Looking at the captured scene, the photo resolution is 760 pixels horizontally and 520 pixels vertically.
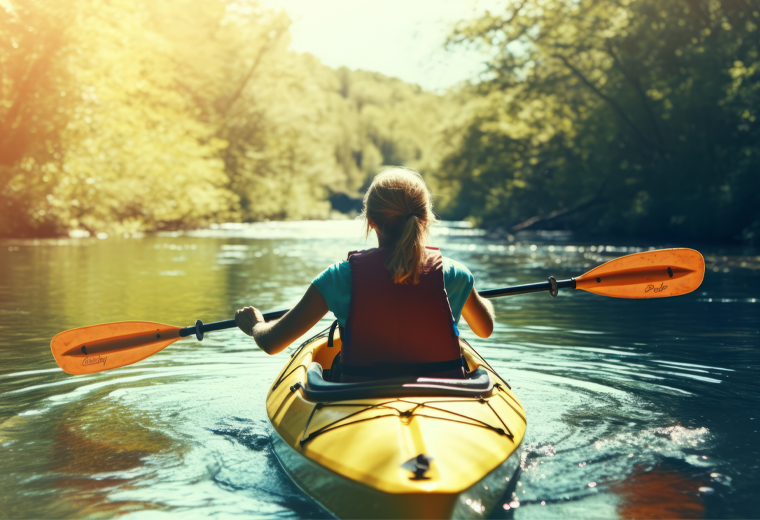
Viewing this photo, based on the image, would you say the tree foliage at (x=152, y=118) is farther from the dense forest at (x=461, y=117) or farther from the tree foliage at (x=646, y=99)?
the tree foliage at (x=646, y=99)

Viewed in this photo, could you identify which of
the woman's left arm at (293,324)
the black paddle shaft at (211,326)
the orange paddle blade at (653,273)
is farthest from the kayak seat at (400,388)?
the orange paddle blade at (653,273)

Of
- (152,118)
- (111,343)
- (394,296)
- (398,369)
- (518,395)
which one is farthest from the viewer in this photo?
(152,118)

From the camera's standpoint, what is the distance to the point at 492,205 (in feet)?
102

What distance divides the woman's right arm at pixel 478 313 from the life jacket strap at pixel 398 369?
333mm

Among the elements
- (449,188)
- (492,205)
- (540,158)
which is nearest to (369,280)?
(540,158)

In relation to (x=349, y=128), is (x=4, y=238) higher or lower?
lower

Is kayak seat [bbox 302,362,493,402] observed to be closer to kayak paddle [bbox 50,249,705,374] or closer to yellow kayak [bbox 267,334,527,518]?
yellow kayak [bbox 267,334,527,518]

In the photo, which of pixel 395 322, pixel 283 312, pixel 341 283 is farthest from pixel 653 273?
pixel 341 283

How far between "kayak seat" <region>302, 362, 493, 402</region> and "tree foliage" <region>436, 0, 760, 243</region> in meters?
15.6

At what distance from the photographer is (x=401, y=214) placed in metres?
2.78

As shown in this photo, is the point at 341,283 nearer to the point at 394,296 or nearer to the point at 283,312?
the point at 394,296

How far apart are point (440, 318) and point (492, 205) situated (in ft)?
94.2

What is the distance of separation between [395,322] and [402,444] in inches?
19.0

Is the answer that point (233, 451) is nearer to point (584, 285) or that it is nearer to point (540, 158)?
point (584, 285)
